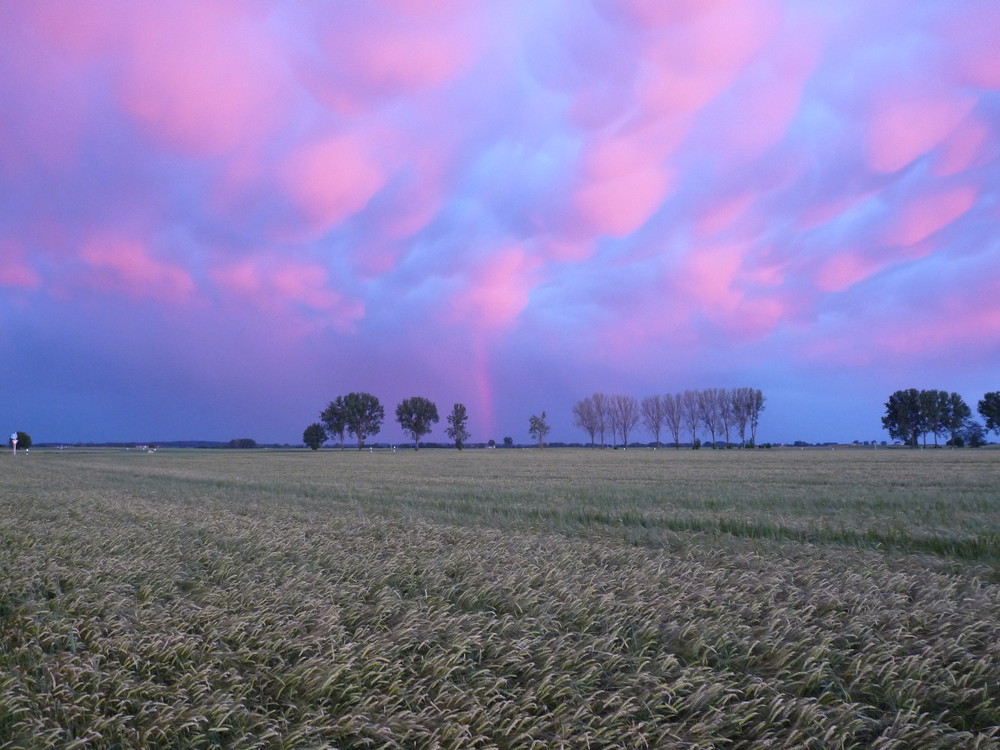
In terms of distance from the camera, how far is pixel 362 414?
17638 cm

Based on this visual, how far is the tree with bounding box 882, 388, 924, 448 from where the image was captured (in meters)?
166

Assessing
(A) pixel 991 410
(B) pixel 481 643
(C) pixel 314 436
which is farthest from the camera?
(C) pixel 314 436

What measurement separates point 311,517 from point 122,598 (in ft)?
29.0

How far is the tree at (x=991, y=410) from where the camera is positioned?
150000mm

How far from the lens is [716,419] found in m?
174

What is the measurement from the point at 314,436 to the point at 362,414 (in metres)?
15.5

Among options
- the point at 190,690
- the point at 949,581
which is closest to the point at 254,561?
the point at 190,690

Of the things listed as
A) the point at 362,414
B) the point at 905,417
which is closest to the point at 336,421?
the point at 362,414

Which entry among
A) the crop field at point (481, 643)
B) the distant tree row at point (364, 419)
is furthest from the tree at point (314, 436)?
the crop field at point (481, 643)

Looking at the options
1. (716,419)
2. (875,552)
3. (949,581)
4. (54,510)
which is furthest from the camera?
(716,419)

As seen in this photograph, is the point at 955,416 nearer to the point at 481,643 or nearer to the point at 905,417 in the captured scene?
the point at 905,417

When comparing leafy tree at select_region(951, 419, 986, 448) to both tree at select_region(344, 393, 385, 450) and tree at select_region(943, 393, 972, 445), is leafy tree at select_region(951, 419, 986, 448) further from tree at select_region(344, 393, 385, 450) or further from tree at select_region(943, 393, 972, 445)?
tree at select_region(344, 393, 385, 450)

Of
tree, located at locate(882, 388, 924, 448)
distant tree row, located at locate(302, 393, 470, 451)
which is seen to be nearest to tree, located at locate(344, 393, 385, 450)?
distant tree row, located at locate(302, 393, 470, 451)

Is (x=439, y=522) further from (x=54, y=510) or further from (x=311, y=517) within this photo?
(x=54, y=510)
